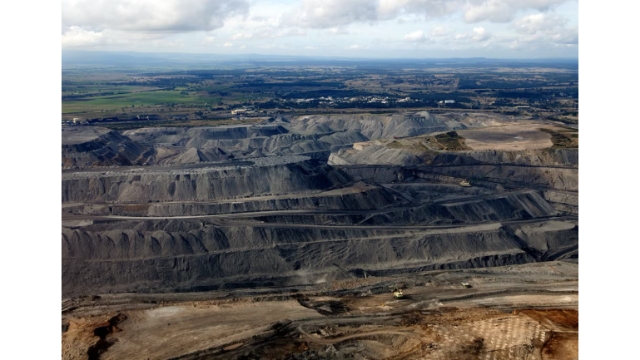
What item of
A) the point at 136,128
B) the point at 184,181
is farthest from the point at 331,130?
the point at 184,181

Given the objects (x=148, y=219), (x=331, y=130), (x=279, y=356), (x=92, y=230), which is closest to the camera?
(x=279, y=356)

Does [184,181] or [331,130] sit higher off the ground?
[331,130]

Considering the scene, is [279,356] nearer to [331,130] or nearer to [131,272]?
[131,272]

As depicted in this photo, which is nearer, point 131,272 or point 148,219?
point 131,272

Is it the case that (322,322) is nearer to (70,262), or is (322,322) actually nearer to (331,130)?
(70,262)

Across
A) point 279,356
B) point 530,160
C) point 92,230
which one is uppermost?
point 530,160

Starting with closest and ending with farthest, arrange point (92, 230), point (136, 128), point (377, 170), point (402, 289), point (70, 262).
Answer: point (402, 289) < point (70, 262) < point (92, 230) < point (377, 170) < point (136, 128)

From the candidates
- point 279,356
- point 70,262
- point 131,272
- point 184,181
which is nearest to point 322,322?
point 279,356
